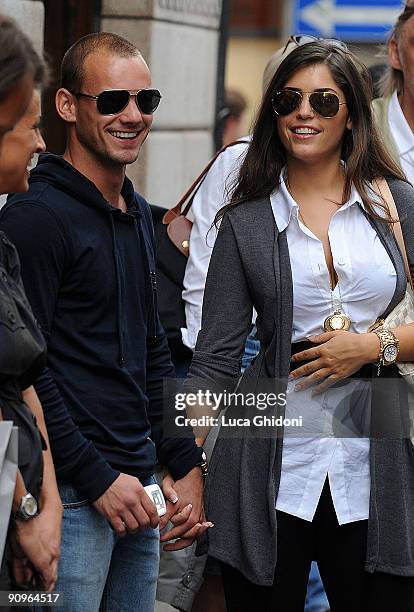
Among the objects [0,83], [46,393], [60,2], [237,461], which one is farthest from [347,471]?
[60,2]

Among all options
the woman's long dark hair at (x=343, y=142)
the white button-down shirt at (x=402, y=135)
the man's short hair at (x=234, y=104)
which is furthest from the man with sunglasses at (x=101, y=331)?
the man's short hair at (x=234, y=104)

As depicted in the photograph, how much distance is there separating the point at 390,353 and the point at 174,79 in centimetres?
395

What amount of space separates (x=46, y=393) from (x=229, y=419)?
757 millimetres

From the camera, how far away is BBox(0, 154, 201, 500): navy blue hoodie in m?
3.33

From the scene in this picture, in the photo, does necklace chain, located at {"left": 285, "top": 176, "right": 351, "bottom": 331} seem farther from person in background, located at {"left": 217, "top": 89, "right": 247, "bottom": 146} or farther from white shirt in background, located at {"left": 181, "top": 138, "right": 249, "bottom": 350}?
person in background, located at {"left": 217, "top": 89, "right": 247, "bottom": 146}

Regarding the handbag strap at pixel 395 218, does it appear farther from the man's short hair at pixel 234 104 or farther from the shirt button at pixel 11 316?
the man's short hair at pixel 234 104

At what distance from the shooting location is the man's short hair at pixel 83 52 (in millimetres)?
3689

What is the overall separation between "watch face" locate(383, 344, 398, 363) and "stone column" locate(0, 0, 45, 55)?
2.23m

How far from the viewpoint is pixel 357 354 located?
368 cm

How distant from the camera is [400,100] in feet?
16.3

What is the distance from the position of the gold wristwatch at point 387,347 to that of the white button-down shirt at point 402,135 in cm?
113

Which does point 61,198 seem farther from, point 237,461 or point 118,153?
point 237,461

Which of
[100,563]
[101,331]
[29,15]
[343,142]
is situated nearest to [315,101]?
[343,142]

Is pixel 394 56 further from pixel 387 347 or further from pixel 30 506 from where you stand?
pixel 30 506
